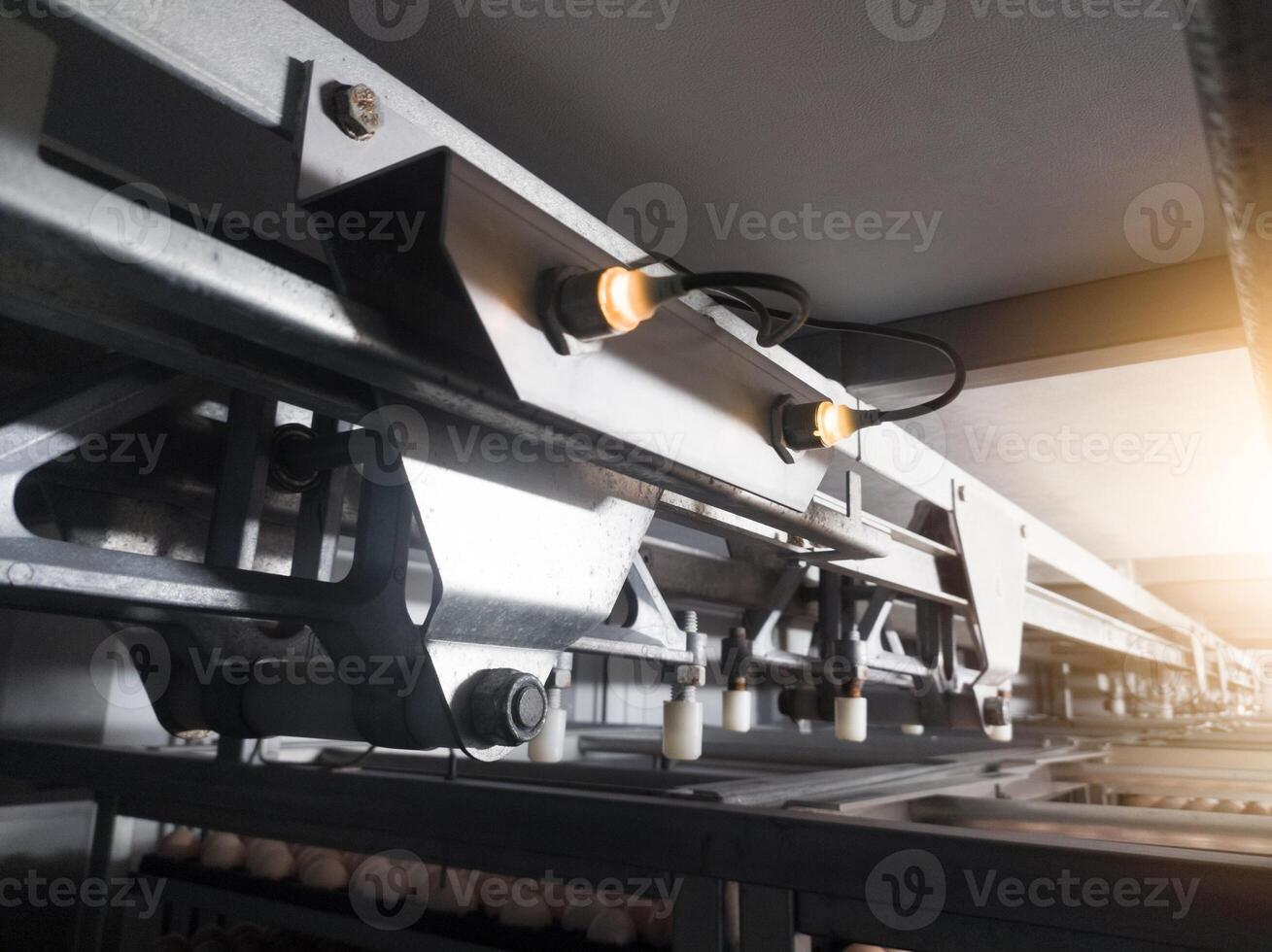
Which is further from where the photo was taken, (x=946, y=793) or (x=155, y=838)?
(x=155, y=838)

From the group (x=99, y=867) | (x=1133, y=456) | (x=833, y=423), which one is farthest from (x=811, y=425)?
(x=99, y=867)

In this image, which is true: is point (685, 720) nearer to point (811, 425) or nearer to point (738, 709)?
point (738, 709)

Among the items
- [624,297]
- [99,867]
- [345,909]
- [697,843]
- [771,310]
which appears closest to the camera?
[624,297]

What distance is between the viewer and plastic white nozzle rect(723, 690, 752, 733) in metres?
1.79

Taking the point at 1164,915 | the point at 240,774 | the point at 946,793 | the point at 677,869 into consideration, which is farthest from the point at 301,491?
the point at 946,793

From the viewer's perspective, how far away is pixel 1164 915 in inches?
37.5

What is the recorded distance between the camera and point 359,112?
22.2 inches

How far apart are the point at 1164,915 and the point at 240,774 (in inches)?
61.8

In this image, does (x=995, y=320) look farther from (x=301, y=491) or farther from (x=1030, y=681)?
(x=1030, y=681)

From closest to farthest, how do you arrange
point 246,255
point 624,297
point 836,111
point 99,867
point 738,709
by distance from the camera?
point 246,255 < point 624,297 < point 836,111 < point 738,709 < point 99,867

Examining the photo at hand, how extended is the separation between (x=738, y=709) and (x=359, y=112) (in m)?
1.47

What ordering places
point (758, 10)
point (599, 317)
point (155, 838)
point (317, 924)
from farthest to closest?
point (155, 838), point (317, 924), point (758, 10), point (599, 317)

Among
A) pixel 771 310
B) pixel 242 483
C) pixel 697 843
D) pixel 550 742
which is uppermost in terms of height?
pixel 771 310

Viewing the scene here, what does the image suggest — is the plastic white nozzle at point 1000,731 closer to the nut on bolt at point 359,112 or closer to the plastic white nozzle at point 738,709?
the plastic white nozzle at point 738,709
